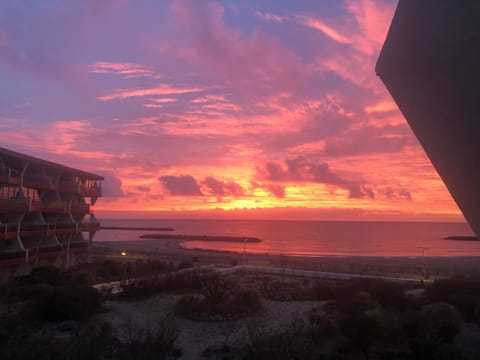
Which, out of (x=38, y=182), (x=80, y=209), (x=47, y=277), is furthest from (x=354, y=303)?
(x=80, y=209)

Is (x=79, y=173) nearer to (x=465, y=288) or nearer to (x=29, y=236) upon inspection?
(x=29, y=236)

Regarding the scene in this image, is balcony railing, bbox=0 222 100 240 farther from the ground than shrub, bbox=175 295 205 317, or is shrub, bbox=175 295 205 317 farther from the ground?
balcony railing, bbox=0 222 100 240

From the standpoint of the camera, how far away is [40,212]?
32.0 metres

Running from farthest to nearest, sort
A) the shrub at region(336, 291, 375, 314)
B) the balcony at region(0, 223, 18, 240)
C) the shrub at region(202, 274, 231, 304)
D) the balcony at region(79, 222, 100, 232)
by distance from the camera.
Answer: the balcony at region(79, 222, 100, 232) < the balcony at region(0, 223, 18, 240) < the shrub at region(202, 274, 231, 304) < the shrub at region(336, 291, 375, 314)

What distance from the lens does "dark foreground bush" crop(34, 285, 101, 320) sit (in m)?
15.6

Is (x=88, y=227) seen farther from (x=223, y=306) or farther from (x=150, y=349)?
(x=150, y=349)

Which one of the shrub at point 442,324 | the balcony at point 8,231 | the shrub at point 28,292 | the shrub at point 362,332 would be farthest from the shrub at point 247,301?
the balcony at point 8,231

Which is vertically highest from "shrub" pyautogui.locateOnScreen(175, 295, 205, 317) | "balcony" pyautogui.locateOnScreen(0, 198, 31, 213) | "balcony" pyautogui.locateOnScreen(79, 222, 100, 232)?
"balcony" pyautogui.locateOnScreen(0, 198, 31, 213)

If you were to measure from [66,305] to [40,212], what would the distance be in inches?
727

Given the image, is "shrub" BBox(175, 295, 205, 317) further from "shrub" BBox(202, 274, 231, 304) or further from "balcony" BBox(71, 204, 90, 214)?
"balcony" BBox(71, 204, 90, 214)

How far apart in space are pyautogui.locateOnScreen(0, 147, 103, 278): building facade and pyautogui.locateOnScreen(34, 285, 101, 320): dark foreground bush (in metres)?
12.8

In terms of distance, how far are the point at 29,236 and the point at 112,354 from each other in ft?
80.6

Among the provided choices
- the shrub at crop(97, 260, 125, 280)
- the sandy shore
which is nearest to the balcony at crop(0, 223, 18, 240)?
the shrub at crop(97, 260, 125, 280)

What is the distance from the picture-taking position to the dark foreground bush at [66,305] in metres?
15.6
